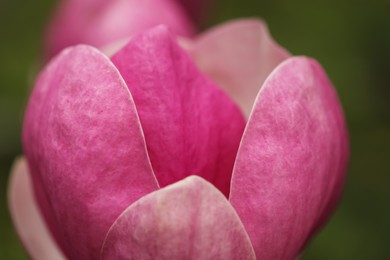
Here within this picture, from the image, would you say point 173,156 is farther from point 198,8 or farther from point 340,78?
point 340,78

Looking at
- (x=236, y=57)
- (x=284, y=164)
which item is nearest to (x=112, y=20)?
(x=236, y=57)

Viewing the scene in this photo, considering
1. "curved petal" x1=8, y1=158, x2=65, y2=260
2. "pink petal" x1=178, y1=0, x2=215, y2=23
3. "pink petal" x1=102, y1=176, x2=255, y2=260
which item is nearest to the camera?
"pink petal" x1=102, y1=176, x2=255, y2=260

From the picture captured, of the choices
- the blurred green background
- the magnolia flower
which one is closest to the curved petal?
the magnolia flower

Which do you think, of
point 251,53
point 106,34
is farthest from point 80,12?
point 251,53

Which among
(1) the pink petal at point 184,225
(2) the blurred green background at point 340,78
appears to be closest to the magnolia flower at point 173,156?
(1) the pink petal at point 184,225

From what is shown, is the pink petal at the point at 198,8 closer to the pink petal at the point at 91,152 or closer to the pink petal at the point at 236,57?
the pink petal at the point at 236,57

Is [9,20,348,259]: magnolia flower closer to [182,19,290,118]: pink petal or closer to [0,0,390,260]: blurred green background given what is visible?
[182,19,290,118]: pink petal
